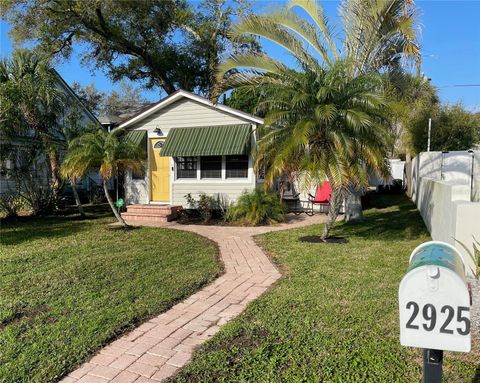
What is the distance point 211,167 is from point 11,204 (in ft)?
20.8

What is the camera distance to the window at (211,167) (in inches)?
505

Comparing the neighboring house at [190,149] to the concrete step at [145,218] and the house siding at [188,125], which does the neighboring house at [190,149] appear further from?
the concrete step at [145,218]

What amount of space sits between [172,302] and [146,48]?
20362 millimetres

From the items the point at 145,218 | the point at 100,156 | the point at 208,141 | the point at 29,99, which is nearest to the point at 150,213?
the point at 145,218

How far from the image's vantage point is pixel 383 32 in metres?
9.29

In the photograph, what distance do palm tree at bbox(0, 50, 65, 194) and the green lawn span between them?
3.98 meters

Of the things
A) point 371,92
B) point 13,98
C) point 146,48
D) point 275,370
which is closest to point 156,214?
point 13,98

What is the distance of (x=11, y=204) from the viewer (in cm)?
1179

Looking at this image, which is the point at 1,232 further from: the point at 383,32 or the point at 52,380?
the point at 383,32

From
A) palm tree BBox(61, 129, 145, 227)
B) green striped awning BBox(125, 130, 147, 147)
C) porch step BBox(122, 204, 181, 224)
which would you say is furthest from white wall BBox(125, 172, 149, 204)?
palm tree BBox(61, 129, 145, 227)

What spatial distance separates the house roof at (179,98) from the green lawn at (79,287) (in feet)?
15.5

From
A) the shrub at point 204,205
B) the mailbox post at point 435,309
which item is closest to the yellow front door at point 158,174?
the shrub at point 204,205

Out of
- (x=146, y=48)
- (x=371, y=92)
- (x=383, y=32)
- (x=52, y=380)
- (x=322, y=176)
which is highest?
(x=146, y=48)

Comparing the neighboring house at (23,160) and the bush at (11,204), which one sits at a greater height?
the neighboring house at (23,160)
